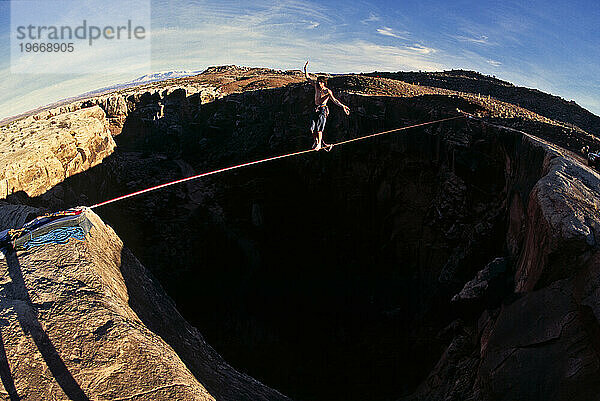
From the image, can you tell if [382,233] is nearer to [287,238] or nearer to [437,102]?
[287,238]

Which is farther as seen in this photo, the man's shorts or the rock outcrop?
the rock outcrop

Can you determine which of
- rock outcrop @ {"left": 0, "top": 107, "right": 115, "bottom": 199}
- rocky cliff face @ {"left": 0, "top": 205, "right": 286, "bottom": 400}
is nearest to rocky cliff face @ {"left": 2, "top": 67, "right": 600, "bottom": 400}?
rocky cliff face @ {"left": 0, "top": 205, "right": 286, "bottom": 400}

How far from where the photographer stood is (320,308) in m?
17.1

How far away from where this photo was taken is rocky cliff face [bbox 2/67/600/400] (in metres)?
5.45

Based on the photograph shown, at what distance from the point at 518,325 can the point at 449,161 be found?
9844mm

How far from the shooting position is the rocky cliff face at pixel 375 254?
17.9ft

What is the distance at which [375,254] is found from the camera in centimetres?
1700

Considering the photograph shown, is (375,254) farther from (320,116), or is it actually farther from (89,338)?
(89,338)

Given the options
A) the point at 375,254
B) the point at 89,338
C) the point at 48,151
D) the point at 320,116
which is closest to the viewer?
the point at 89,338

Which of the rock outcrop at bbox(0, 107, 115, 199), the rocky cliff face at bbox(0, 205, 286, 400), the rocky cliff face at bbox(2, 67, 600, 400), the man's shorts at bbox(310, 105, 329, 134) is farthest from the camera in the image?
the rock outcrop at bbox(0, 107, 115, 199)

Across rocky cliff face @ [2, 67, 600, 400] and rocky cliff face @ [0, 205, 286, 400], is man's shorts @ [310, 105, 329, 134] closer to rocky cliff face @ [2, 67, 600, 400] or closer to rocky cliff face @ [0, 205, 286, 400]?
rocky cliff face @ [2, 67, 600, 400]

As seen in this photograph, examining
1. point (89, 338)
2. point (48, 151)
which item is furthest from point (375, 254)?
point (48, 151)

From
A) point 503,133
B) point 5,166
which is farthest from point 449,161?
→ point 5,166

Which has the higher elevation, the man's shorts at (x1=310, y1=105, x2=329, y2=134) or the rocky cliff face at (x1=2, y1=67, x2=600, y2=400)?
the man's shorts at (x1=310, y1=105, x2=329, y2=134)
